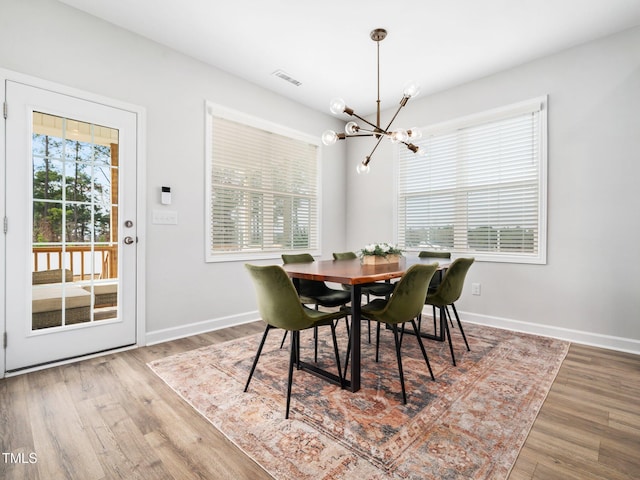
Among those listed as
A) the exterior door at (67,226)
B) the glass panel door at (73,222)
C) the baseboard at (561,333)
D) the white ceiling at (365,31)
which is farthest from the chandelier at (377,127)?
the baseboard at (561,333)

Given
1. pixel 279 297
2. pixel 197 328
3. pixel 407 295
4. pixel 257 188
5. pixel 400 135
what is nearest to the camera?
pixel 279 297

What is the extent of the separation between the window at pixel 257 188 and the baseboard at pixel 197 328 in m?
0.68

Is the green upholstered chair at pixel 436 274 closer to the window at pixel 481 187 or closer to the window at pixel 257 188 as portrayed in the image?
the window at pixel 481 187

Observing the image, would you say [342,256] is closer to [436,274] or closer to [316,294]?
[316,294]

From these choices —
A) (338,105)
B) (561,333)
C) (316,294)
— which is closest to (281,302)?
(316,294)

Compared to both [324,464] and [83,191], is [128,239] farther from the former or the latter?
[324,464]

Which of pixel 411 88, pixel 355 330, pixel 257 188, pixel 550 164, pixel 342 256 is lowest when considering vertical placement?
pixel 355 330

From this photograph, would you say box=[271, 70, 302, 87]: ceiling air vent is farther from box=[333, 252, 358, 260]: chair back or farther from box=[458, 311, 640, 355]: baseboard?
box=[458, 311, 640, 355]: baseboard

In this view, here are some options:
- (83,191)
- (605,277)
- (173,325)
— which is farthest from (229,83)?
(605,277)

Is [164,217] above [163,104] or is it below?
below

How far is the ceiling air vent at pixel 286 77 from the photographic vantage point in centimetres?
366

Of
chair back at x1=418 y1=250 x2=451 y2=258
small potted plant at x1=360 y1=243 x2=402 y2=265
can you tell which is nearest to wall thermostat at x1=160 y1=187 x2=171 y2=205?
small potted plant at x1=360 y1=243 x2=402 y2=265

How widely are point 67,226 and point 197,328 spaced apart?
58.8 inches

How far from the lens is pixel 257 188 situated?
13.2 ft
